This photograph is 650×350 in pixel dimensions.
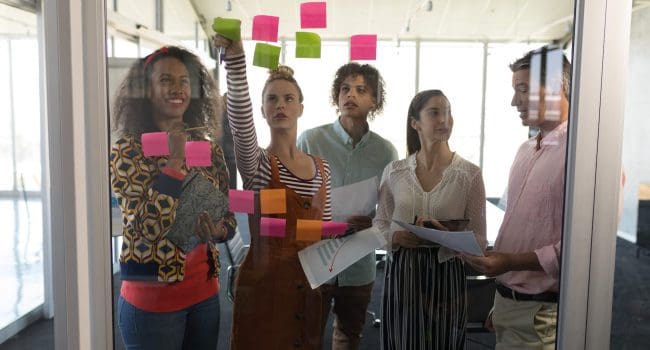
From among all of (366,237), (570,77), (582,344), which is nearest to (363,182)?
(366,237)

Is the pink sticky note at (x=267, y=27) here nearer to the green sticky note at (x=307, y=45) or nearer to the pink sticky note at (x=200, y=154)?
the green sticky note at (x=307, y=45)

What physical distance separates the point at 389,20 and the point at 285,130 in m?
0.37

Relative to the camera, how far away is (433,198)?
4.02 feet

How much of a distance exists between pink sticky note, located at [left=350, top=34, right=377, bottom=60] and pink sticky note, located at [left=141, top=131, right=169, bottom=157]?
20.1 inches

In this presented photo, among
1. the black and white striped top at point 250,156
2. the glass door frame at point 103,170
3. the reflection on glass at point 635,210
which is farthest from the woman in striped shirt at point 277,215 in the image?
the reflection on glass at point 635,210

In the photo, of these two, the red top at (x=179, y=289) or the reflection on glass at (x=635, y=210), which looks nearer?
the reflection on glass at (x=635, y=210)

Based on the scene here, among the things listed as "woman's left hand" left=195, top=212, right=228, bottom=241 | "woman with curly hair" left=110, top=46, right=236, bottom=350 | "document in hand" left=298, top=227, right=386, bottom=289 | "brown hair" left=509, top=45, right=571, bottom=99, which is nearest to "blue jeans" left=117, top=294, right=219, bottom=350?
"woman with curly hair" left=110, top=46, right=236, bottom=350

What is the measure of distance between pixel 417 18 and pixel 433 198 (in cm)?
44

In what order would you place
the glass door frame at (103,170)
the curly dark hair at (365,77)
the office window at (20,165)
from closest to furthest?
1. the glass door frame at (103,170)
2. the curly dark hair at (365,77)
3. the office window at (20,165)

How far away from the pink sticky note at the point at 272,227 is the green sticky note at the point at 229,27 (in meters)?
0.45

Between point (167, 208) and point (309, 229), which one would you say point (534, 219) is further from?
point (167, 208)

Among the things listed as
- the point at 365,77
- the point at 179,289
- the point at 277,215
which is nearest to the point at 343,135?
the point at 365,77

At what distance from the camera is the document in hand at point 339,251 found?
4.00 ft

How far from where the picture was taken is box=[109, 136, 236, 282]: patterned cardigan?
1.22 m
